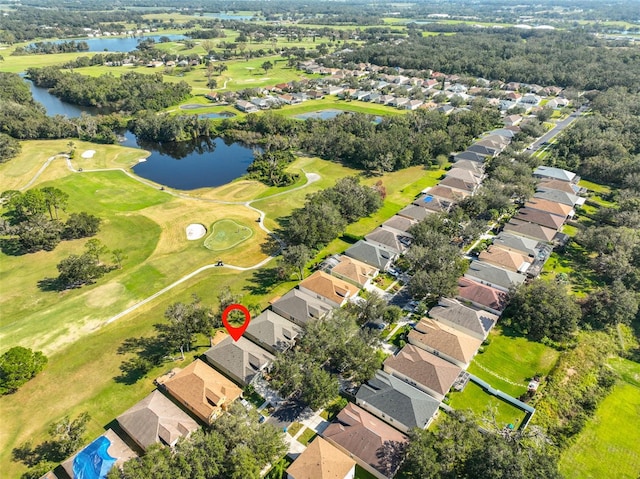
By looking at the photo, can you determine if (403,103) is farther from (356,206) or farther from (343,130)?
(356,206)

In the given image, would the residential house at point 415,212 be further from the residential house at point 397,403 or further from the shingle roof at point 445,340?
the residential house at point 397,403

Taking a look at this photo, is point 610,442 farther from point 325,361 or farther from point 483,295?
point 325,361

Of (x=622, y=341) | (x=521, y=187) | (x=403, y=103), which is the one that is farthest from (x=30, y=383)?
(x=403, y=103)

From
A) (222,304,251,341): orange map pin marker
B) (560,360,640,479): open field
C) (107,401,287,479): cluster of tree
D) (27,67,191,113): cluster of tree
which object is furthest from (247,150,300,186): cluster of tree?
(560,360,640,479): open field

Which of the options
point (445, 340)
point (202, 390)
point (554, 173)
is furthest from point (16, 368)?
point (554, 173)

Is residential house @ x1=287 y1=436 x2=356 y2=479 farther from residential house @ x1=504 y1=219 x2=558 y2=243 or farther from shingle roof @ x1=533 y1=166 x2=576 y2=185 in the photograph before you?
shingle roof @ x1=533 y1=166 x2=576 y2=185
